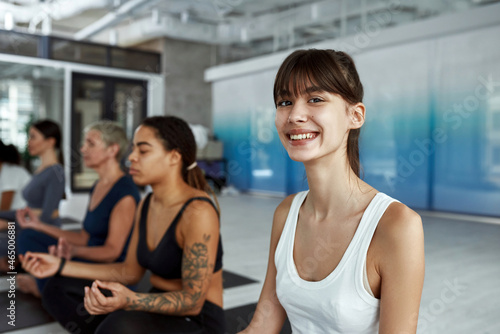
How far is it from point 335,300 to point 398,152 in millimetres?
5864

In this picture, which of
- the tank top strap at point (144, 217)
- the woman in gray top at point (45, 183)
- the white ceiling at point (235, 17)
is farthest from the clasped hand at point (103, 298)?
the white ceiling at point (235, 17)

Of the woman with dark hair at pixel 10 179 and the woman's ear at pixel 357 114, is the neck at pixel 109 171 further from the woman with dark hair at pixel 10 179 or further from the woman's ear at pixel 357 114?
the woman's ear at pixel 357 114

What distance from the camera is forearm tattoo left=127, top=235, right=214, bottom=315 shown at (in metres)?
1.46

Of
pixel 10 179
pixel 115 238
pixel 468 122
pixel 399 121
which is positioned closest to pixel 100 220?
pixel 115 238

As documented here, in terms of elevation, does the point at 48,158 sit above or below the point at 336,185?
below

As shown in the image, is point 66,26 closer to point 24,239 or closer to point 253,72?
point 253,72

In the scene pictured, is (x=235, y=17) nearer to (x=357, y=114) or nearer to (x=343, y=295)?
(x=357, y=114)

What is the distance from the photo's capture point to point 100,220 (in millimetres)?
2242

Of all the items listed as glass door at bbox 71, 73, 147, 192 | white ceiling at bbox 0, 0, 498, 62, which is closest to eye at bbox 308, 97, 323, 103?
white ceiling at bbox 0, 0, 498, 62

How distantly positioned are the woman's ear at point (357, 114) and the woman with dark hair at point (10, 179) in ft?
10.2

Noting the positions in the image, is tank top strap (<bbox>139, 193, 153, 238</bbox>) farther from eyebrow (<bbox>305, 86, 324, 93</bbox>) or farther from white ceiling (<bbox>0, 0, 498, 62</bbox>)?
white ceiling (<bbox>0, 0, 498, 62</bbox>)

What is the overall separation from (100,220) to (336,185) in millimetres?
1585

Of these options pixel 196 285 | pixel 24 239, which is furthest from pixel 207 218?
A: pixel 24 239

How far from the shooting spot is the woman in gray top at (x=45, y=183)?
9.36 ft
